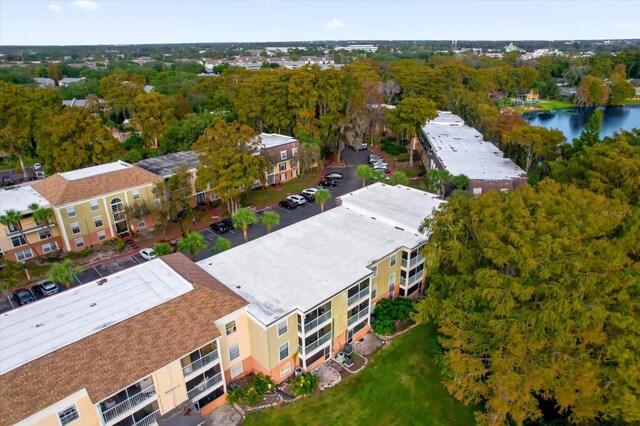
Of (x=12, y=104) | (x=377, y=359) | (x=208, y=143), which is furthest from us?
(x=12, y=104)

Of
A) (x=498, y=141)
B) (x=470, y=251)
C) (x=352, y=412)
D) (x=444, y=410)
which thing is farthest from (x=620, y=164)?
(x=498, y=141)

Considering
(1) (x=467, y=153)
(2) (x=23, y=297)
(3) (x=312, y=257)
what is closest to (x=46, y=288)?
(2) (x=23, y=297)

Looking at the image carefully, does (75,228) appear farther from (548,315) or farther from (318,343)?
(548,315)

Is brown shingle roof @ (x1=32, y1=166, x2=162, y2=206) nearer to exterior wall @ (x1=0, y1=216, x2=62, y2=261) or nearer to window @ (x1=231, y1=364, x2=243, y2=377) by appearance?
exterior wall @ (x1=0, y1=216, x2=62, y2=261)

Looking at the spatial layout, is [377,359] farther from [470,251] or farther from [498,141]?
[498,141]

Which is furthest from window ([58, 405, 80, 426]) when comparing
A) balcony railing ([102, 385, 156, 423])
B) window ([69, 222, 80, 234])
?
window ([69, 222, 80, 234])
